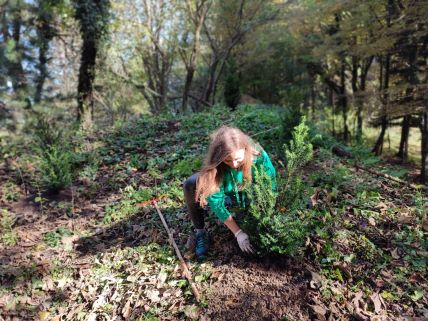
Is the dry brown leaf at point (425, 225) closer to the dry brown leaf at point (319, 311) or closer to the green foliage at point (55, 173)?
the dry brown leaf at point (319, 311)

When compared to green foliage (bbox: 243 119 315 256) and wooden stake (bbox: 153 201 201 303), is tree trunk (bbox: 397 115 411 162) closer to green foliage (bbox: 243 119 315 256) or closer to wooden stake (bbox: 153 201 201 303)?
green foliage (bbox: 243 119 315 256)

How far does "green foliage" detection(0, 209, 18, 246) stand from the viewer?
3.86 metres

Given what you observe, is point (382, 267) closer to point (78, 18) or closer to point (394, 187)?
point (394, 187)

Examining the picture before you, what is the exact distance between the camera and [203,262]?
122 inches

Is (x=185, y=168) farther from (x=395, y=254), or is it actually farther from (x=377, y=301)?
(x=377, y=301)

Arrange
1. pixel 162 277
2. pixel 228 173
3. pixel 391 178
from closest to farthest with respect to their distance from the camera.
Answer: pixel 228 173 < pixel 162 277 < pixel 391 178

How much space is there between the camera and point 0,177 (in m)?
5.63

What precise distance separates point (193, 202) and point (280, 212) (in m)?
0.83

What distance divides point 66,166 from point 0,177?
154cm

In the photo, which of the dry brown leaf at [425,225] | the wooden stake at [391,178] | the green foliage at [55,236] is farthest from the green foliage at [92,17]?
the dry brown leaf at [425,225]

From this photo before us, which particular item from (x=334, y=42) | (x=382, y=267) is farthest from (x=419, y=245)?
(x=334, y=42)

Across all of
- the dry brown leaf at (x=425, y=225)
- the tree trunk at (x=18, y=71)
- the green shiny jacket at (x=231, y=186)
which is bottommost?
the dry brown leaf at (x=425, y=225)

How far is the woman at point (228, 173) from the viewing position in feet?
8.70

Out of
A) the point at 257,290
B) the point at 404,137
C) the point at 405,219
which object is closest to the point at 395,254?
the point at 405,219
